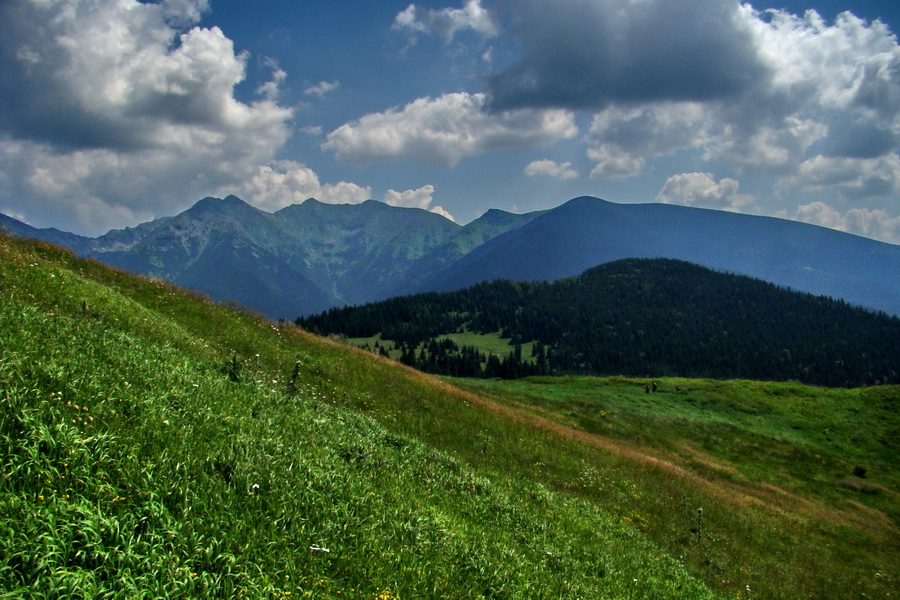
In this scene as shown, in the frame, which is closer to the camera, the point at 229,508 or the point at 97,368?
the point at 229,508

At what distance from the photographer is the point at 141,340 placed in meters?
10.9

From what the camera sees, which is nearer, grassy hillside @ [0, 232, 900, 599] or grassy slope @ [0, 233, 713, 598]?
grassy slope @ [0, 233, 713, 598]

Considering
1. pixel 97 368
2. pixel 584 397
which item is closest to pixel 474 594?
pixel 97 368

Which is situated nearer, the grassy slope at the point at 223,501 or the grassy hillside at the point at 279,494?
the grassy slope at the point at 223,501

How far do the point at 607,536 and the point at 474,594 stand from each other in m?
7.50

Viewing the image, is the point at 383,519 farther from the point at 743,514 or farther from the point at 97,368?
the point at 743,514

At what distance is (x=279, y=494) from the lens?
5.88 m

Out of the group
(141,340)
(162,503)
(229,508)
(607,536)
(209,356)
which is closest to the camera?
(162,503)

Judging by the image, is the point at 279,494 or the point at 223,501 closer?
the point at 223,501

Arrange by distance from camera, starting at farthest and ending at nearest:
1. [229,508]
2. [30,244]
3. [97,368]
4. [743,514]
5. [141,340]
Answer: [743,514] < [30,244] < [141,340] < [97,368] < [229,508]

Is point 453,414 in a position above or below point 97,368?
below

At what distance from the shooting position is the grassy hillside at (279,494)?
4258 mm

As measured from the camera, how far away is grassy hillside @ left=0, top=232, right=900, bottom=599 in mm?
4258

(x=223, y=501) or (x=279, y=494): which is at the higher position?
(x=223, y=501)
